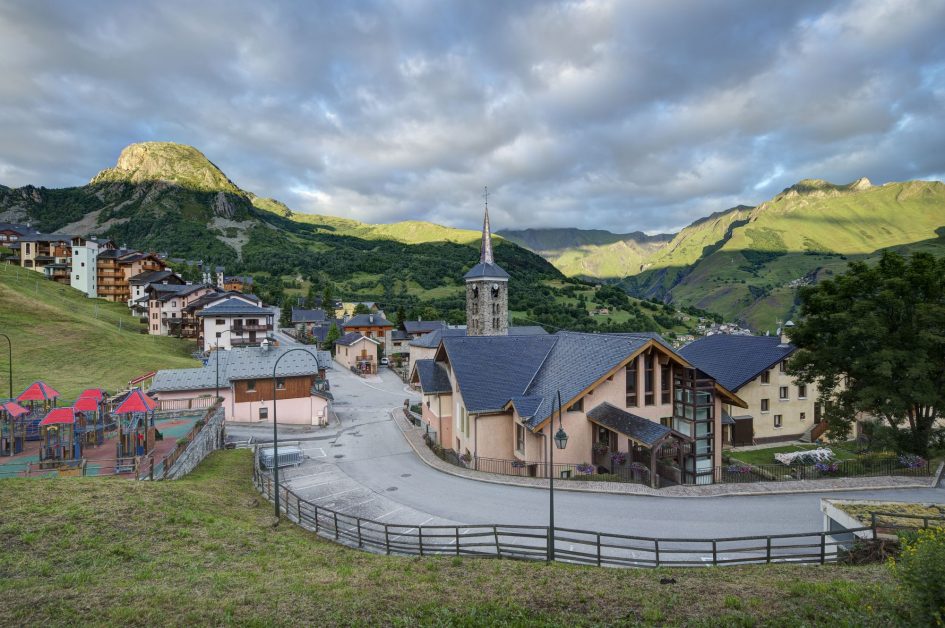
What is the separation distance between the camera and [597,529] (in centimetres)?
1844

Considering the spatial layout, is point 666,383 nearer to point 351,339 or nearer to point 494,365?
point 494,365

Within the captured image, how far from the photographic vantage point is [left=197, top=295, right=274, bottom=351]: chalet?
221ft

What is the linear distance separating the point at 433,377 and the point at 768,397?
92.2ft

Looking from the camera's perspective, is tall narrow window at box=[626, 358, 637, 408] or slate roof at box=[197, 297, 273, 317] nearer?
tall narrow window at box=[626, 358, 637, 408]

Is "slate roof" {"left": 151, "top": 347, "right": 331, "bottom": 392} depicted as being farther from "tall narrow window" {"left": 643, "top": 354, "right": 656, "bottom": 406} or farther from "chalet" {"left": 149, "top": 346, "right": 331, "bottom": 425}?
"tall narrow window" {"left": 643, "top": 354, "right": 656, "bottom": 406}

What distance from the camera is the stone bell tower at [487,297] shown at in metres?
49.0

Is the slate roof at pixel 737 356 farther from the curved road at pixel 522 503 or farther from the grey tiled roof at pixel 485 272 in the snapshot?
the grey tiled roof at pixel 485 272

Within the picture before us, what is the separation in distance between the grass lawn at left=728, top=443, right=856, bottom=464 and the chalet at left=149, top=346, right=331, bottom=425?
115 feet

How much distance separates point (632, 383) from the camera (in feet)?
88.7

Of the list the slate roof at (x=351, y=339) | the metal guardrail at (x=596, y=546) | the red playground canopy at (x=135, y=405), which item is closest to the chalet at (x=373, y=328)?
the slate roof at (x=351, y=339)

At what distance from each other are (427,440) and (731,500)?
2093cm

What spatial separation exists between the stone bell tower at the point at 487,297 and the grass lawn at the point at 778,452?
25042 mm

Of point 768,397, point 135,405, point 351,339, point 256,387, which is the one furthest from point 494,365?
point 351,339

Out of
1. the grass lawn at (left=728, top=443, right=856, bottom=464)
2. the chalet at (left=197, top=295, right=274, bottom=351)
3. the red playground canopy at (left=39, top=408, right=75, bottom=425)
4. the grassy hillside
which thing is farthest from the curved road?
the chalet at (left=197, top=295, right=274, bottom=351)
